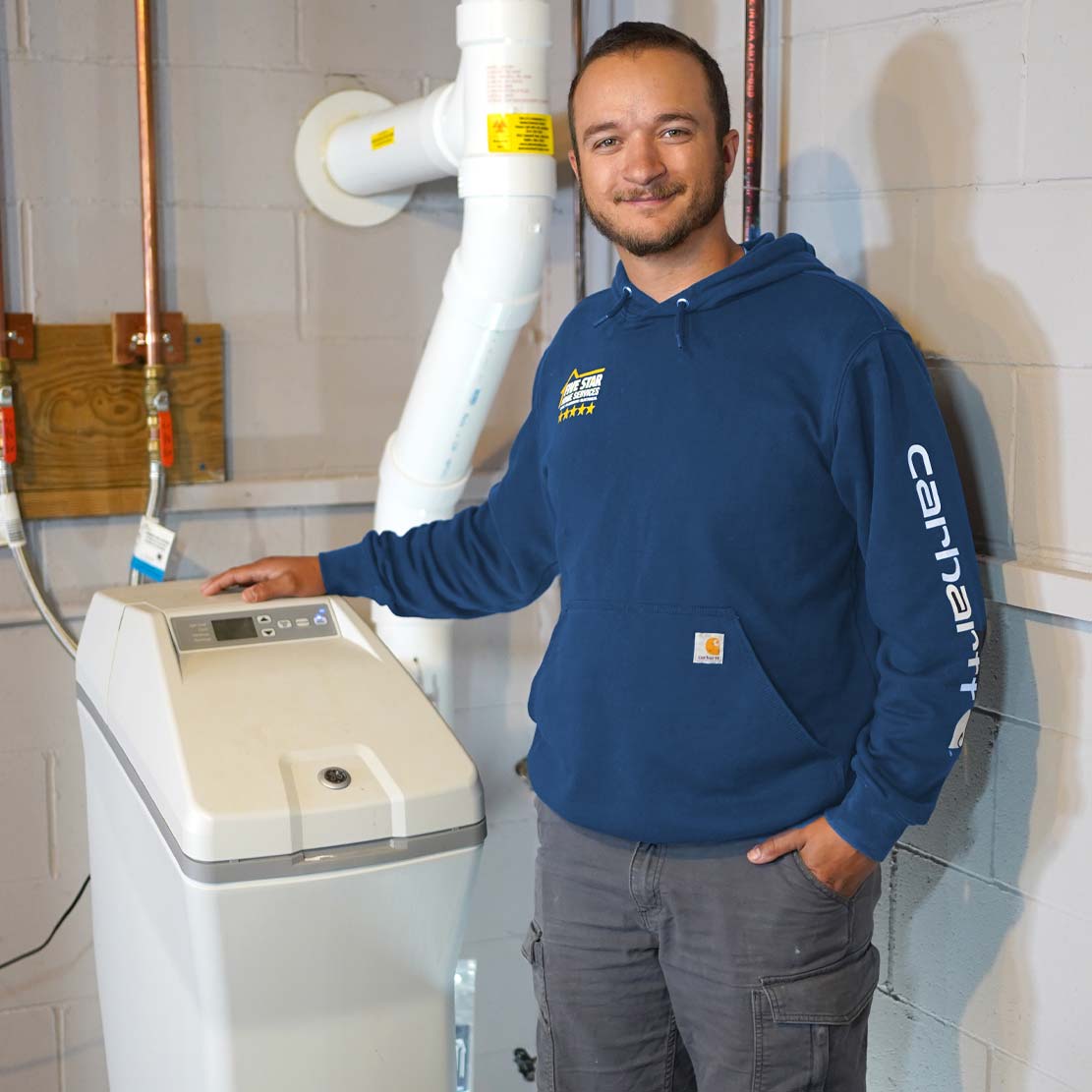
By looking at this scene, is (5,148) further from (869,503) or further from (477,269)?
(869,503)

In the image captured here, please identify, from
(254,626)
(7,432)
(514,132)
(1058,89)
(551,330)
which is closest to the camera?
(1058,89)

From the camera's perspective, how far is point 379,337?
2113mm

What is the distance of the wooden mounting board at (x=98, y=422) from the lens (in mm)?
1901

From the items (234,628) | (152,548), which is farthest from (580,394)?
(152,548)

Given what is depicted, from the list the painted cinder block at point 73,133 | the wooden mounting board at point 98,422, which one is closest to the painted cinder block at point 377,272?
the wooden mounting board at point 98,422

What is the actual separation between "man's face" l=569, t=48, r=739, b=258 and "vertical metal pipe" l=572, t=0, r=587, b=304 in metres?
0.73

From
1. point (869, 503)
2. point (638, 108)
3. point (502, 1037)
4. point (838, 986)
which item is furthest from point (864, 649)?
point (502, 1037)

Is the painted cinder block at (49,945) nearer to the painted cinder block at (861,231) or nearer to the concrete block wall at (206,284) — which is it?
the concrete block wall at (206,284)

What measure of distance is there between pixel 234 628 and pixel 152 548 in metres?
0.47

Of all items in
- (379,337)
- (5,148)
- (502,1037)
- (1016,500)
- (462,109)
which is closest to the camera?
(1016,500)

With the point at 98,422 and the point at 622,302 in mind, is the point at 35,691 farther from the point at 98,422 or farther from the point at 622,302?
the point at 622,302

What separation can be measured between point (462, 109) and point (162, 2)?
0.52m

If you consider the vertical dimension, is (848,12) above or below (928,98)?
above

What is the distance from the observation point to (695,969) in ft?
4.39
